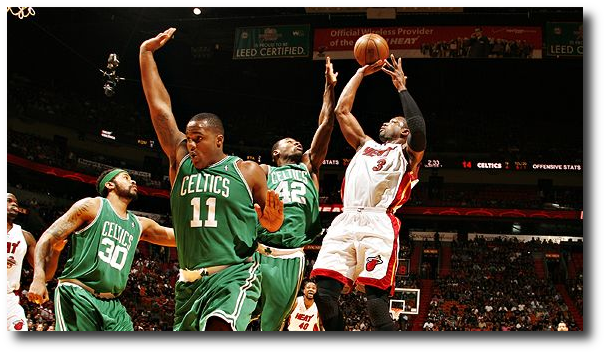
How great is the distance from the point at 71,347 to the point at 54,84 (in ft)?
84.3

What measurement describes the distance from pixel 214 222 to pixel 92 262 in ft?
5.70

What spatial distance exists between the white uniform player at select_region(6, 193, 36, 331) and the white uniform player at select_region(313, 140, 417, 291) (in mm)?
3659

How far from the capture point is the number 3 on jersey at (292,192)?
601 centimetres

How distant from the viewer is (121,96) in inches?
1157

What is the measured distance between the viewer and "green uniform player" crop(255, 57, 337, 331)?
18.7 feet

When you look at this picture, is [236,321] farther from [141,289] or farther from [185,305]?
[141,289]

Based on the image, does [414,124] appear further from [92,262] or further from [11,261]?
[11,261]

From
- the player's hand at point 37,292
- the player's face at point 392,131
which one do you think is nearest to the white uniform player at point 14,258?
the player's hand at point 37,292

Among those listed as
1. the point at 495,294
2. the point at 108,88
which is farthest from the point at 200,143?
the point at 495,294

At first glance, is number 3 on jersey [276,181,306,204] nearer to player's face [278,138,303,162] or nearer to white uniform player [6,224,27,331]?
player's face [278,138,303,162]

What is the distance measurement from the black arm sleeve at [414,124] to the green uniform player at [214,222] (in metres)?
2.11

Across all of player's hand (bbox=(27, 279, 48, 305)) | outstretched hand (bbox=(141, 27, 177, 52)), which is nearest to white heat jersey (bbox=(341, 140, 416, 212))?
outstretched hand (bbox=(141, 27, 177, 52))

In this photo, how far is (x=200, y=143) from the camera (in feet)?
14.3

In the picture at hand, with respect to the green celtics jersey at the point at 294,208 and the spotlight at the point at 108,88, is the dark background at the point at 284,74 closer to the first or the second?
the spotlight at the point at 108,88
